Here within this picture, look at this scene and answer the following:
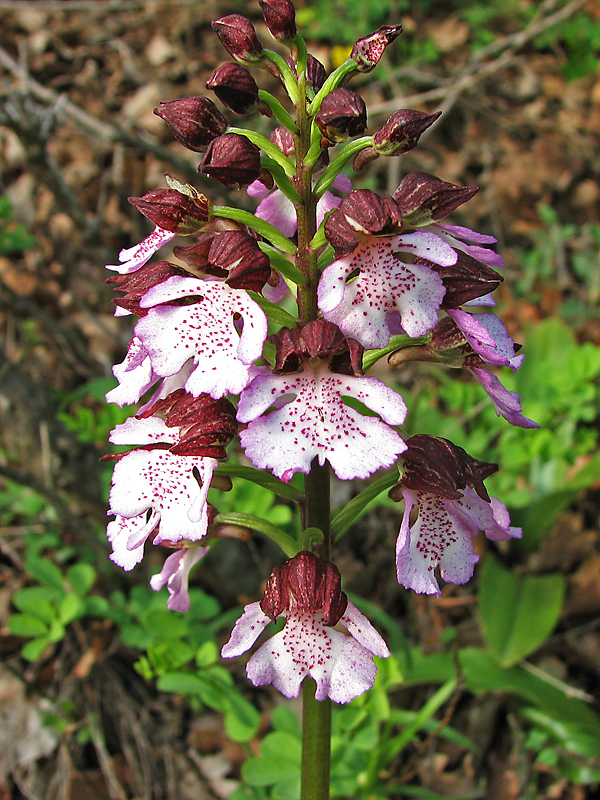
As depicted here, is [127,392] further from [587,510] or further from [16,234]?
[587,510]

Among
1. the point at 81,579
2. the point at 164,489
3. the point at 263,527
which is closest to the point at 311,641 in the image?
the point at 263,527

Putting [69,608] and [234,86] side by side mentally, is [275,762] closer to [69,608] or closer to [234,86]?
[69,608]

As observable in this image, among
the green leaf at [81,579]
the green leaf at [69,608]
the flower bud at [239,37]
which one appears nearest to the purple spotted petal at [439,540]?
the flower bud at [239,37]

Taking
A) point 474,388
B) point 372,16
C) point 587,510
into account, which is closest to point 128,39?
point 372,16

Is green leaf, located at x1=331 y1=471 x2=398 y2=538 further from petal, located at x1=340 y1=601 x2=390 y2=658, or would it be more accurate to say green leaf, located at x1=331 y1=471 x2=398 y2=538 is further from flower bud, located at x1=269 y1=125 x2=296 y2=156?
flower bud, located at x1=269 y1=125 x2=296 y2=156

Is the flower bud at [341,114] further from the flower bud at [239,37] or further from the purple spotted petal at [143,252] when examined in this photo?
the purple spotted petal at [143,252]

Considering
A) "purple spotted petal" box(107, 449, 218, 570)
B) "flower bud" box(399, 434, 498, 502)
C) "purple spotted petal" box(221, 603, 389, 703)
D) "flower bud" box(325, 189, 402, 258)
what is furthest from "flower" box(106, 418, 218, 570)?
"flower bud" box(325, 189, 402, 258)
